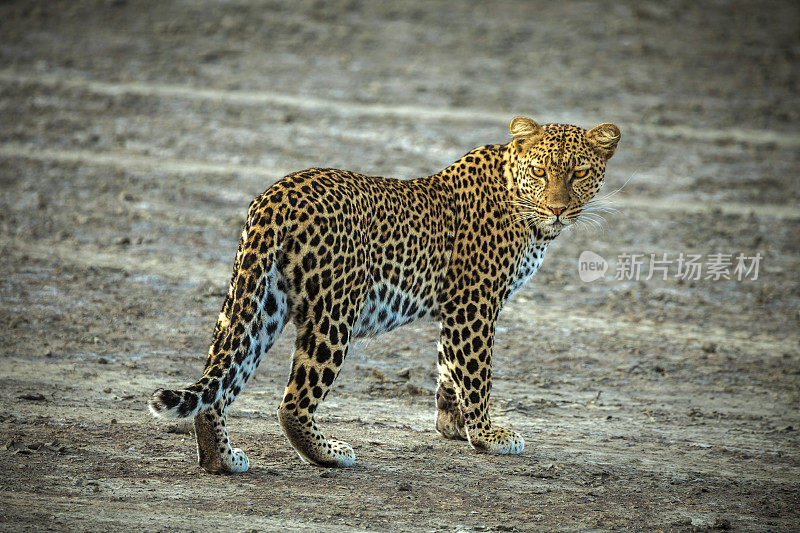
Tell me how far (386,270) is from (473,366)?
923 mm

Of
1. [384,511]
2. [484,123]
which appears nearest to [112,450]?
[384,511]

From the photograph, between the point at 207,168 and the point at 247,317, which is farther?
the point at 207,168

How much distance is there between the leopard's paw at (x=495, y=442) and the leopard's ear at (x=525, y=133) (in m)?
1.86

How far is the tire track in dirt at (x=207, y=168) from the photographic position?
48.0ft

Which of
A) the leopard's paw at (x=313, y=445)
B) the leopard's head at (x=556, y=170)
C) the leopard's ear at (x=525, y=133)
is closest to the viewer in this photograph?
the leopard's paw at (x=313, y=445)

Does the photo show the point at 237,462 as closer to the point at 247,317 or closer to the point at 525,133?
the point at 247,317

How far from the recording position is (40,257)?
11.5m

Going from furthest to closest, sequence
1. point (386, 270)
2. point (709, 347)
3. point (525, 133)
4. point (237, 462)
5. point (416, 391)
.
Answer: point (709, 347) → point (416, 391) → point (525, 133) → point (386, 270) → point (237, 462)

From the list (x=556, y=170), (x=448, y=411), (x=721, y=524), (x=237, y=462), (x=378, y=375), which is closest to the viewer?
(x=721, y=524)

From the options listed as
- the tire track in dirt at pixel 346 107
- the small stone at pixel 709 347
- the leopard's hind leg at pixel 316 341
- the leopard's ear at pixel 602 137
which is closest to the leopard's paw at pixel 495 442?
the leopard's hind leg at pixel 316 341

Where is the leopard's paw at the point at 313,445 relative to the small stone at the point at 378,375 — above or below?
above

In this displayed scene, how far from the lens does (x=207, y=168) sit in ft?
49.9

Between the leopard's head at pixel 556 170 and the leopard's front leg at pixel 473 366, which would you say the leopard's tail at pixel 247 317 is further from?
the leopard's head at pixel 556 170

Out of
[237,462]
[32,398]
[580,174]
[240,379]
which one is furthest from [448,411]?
[32,398]
